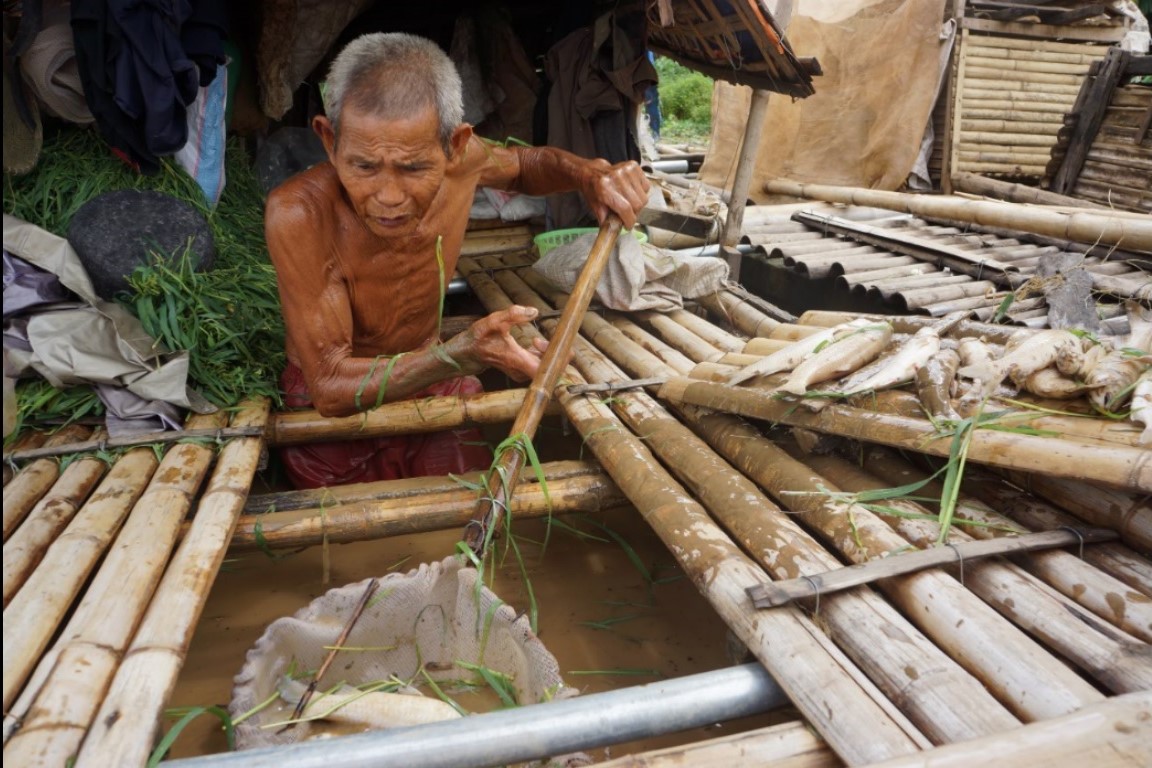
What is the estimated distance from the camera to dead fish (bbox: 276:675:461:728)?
1795 millimetres

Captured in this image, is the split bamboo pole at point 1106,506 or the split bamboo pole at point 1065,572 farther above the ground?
the split bamboo pole at point 1106,506

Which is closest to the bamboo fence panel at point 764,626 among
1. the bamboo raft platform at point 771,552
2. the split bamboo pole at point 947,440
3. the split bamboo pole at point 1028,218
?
the bamboo raft platform at point 771,552

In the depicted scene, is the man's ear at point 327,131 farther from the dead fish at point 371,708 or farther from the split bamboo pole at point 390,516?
the dead fish at point 371,708

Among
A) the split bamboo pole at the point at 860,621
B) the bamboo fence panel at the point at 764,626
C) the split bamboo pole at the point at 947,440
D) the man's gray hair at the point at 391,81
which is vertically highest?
the man's gray hair at the point at 391,81

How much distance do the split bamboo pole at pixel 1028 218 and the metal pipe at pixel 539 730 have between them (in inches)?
164

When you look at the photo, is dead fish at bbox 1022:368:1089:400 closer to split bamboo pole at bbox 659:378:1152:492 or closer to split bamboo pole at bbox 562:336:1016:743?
split bamboo pole at bbox 659:378:1152:492

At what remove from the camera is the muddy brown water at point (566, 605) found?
2.33 metres

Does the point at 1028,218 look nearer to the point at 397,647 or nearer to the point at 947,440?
the point at 947,440

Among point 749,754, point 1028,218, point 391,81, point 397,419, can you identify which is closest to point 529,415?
point 397,419

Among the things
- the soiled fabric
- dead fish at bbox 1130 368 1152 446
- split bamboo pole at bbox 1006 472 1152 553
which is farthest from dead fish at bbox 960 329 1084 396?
the soiled fabric

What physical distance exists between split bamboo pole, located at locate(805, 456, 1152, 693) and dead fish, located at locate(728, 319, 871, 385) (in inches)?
24.3

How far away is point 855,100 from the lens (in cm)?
771

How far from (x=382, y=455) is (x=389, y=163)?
1385 millimetres

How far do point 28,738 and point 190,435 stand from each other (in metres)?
1.34
